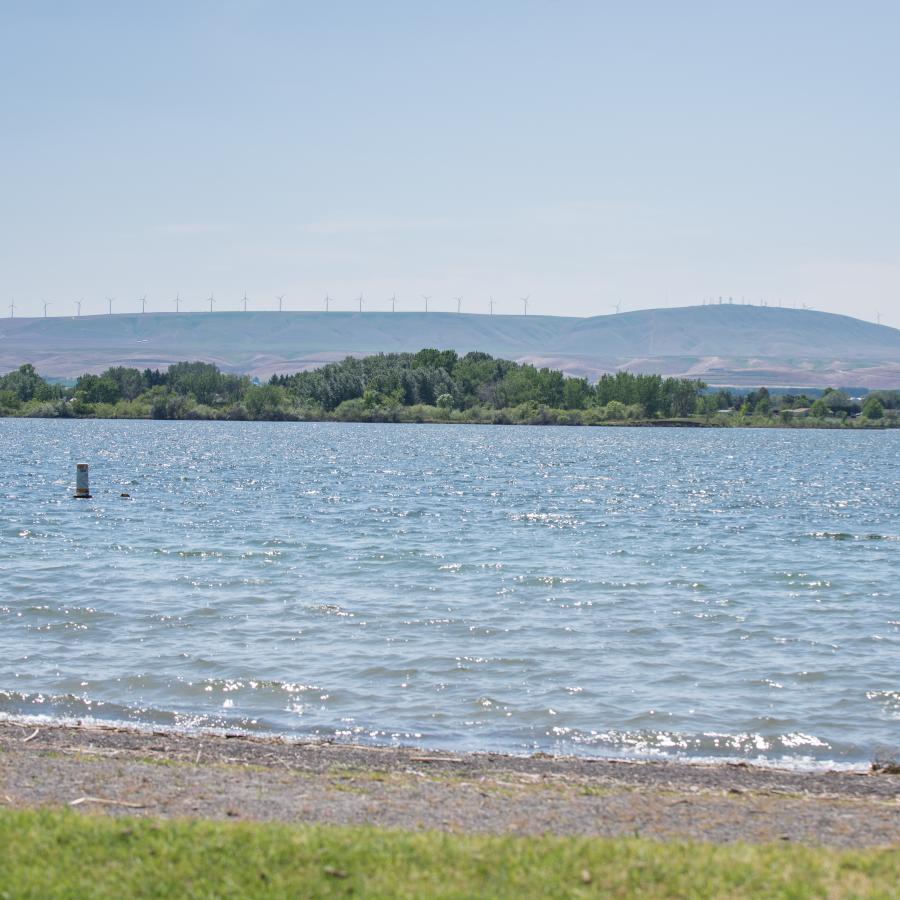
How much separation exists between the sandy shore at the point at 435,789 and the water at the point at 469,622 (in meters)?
Result: 2.10

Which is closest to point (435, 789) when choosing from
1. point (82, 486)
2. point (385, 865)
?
point (385, 865)

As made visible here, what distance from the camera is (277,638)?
25000 mm

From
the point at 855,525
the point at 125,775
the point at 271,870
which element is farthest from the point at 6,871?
the point at 855,525

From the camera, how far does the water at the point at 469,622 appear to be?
19.1 meters

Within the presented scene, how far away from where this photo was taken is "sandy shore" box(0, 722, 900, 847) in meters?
11.5

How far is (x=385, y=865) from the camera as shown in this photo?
9430mm

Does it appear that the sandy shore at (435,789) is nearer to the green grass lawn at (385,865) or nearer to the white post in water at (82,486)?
the green grass lawn at (385,865)

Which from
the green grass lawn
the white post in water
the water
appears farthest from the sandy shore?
the white post in water

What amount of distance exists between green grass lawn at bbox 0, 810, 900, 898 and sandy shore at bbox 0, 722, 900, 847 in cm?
110

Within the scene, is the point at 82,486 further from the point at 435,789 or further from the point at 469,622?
the point at 435,789

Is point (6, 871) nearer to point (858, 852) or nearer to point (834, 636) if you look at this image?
point (858, 852)

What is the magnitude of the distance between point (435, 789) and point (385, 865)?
3768 mm

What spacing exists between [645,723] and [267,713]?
5905mm

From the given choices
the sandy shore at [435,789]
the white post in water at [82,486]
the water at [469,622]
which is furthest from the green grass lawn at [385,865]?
the white post in water at [82,486]
